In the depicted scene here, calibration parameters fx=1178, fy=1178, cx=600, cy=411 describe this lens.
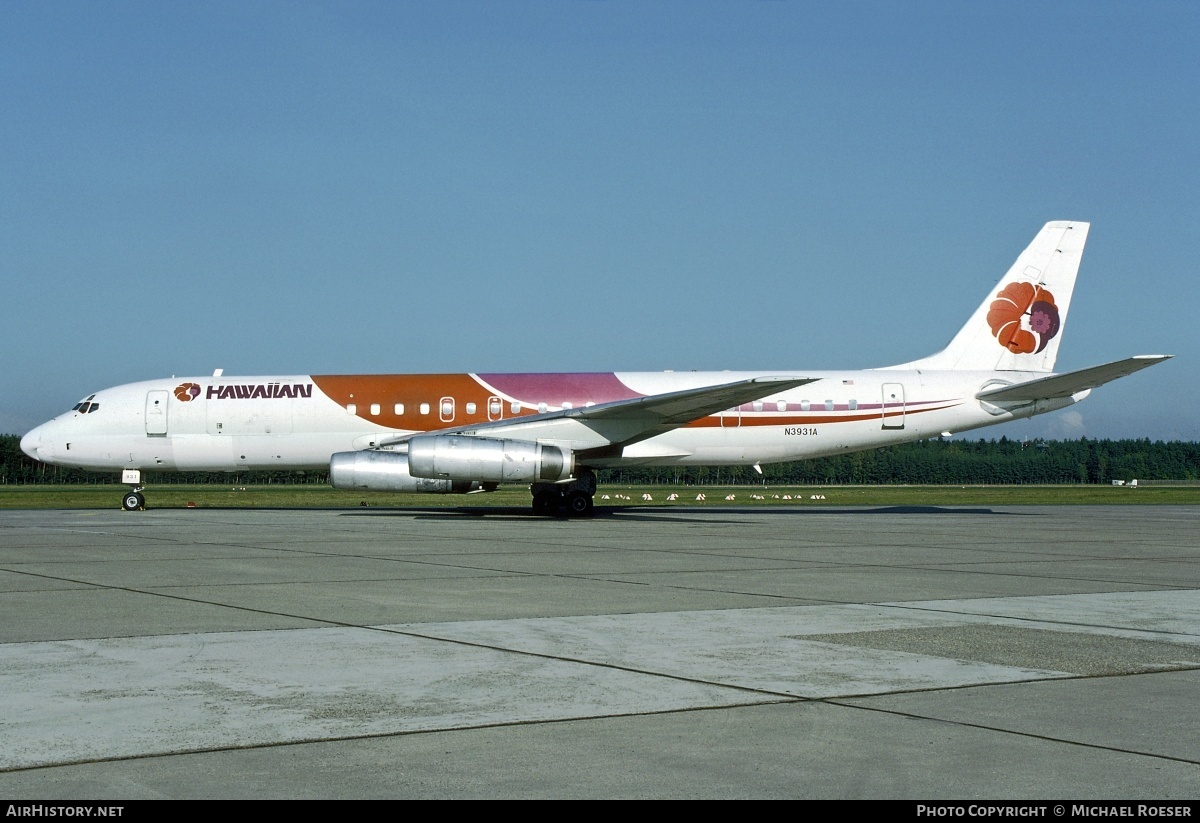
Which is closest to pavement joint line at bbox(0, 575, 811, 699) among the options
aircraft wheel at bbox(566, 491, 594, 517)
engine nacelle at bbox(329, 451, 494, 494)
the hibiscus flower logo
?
engine nacelle at bbox(329, 451, 494, 494)

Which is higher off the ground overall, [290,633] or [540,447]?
[540,447]

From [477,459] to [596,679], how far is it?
56.8 ft

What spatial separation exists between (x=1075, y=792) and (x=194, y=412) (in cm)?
2660

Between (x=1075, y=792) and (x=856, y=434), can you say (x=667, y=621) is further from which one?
(x=856, y=434)

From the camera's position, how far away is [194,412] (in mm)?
28203

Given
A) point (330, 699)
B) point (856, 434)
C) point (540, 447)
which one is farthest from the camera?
point (856, 434)

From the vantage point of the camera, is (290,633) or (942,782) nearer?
(942,782)

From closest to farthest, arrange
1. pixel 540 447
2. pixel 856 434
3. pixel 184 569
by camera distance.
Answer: pixel 184 569 < pixel 540 447 < pixel 856 434

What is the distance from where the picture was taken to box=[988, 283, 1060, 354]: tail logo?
1140 inches

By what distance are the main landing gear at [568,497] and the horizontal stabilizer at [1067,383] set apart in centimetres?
951

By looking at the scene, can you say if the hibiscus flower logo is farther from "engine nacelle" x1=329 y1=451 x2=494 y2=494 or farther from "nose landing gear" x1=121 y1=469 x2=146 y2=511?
"engine nacelle" x1=329 y1=451 x2=494 y2=494

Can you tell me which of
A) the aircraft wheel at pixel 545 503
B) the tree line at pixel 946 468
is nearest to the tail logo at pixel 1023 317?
the aircraft wheel at pixel 545 503

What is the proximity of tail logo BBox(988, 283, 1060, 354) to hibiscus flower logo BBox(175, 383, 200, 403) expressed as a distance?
19.5 m

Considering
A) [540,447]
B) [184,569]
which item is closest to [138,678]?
[184,569]
